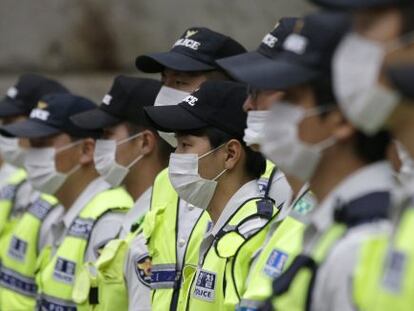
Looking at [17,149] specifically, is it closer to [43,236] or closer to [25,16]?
[43,236]

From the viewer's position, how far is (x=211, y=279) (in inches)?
205

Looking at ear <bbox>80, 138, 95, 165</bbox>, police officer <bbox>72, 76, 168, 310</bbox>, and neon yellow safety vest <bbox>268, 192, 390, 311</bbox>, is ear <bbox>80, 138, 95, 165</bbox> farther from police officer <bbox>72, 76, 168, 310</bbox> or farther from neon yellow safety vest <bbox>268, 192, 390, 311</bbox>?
neon yellow safety vest <bbox>268, 192, 390, 311</bbox>

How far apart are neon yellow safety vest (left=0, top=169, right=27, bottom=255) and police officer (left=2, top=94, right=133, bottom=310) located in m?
0.67

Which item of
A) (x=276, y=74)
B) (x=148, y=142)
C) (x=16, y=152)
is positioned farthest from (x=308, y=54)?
(x=16, y=152)

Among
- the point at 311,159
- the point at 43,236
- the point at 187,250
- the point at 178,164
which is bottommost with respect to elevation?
the point at 43,236

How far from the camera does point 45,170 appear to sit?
305 inches

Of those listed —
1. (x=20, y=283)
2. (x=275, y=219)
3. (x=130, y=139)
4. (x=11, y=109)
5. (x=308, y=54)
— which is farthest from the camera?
(x=11, y=109)

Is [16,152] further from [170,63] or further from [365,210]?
[365,210]

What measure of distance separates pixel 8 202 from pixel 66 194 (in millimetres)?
1602

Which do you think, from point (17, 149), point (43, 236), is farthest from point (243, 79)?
A: point (17, 149)

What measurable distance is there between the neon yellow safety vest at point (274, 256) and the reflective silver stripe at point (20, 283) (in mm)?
3530

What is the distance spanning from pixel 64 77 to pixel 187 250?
24.2ft

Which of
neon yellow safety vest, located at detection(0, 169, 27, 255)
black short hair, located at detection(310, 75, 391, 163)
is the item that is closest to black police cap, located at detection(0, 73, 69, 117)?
neon yellow safety vest, located at detection(0, 169, 27, 255)

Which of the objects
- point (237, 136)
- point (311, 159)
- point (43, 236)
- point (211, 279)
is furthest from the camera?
point (43, 236)
